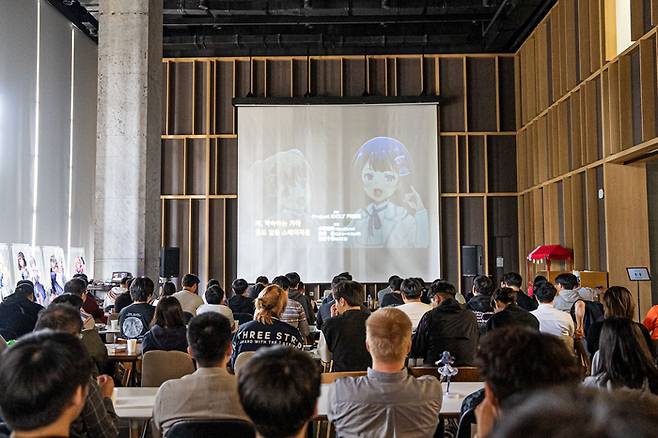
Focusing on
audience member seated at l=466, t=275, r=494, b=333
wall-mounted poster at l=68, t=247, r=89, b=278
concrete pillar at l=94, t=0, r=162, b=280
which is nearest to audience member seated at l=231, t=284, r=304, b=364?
audience member seated at l=466, t=275, r=494, b=333

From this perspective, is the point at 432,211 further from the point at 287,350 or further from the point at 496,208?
the point at 287,350

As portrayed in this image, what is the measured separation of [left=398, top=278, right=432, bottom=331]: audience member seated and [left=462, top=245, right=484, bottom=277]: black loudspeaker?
23.7 ft

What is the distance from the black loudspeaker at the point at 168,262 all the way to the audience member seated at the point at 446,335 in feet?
24.0

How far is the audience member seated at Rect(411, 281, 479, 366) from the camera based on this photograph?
5.23 m

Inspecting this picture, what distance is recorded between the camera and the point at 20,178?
11258 mm

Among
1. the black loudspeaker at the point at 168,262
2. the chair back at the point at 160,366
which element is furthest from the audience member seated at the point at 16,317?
the black loudspeaker at the point at 168,262

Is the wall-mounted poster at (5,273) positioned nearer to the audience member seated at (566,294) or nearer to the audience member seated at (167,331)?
the audience member seated at (167,331)

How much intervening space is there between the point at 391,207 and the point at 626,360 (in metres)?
11.5

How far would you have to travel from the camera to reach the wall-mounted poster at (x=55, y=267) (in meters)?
12.0

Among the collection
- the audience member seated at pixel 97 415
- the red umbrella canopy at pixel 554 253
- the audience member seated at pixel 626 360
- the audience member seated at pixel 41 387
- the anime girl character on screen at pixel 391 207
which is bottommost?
the audience member seated at pixel 97 415

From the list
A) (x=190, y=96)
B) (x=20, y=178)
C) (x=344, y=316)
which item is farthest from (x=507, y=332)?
(x=190, y=96)

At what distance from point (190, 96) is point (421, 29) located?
5361 mm

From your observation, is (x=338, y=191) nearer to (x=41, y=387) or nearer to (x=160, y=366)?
(x=160, y=366)

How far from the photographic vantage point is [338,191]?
14.5m
